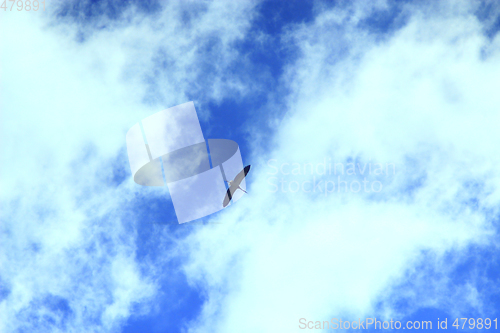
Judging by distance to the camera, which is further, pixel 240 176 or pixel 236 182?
pixel 236 182

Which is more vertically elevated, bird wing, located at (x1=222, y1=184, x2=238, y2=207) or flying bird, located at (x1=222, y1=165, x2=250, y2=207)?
flying bird, located at (x1=222, y1=165, x2=250, y2=207)

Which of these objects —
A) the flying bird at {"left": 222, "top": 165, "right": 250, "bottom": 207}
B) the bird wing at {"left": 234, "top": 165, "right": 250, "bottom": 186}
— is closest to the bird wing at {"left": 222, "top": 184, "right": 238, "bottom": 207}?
the flying bird at {"left": 222, "top": 165, "right": 250, "bottom": 207}

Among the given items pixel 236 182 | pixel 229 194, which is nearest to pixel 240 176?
pixel 236 182

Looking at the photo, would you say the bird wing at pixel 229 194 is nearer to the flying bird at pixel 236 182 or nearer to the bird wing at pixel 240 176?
the flying bird at pixel 236 182

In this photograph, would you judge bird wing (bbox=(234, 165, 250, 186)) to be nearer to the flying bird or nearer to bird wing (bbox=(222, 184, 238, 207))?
the flying bird

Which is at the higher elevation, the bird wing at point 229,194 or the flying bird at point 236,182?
the flying bird at point 236,182

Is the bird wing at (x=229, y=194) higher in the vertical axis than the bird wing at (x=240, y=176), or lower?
lower

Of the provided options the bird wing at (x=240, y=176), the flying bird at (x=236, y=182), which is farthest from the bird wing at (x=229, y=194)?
the bird wing at (x=240, y=176)

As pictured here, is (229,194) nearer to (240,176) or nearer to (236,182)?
(236,182)

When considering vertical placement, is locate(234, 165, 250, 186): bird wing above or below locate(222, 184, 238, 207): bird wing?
above

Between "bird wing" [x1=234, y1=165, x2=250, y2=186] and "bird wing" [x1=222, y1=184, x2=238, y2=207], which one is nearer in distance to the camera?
"bird wing" [x1=234, y1=165, x2=250, y2=186]

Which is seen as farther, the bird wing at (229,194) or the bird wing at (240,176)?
the bird wing at (229,194)

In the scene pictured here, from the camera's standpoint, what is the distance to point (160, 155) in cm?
6788

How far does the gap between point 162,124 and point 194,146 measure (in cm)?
605
